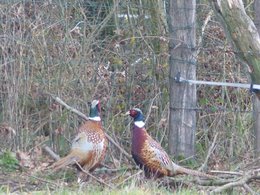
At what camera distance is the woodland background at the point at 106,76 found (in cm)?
1077

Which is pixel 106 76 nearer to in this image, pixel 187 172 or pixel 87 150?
pixel 87 150

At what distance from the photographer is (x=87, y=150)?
9.52m

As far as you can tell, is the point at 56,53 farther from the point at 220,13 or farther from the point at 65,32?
the point at 220,13

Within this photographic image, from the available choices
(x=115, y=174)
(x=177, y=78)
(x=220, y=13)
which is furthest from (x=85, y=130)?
(x=220, y=13)

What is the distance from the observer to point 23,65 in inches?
424

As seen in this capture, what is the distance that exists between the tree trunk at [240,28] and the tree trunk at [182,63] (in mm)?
1398

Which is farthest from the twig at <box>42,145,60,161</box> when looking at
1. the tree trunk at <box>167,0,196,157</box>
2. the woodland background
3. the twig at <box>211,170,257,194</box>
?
the twig at <box>211,170,257,194</box>

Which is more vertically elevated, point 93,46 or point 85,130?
point 93,46

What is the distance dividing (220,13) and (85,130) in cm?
202

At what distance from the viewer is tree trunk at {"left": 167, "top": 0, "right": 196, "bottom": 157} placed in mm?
10172

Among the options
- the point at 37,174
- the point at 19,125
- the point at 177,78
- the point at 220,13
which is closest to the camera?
the point at 220,13

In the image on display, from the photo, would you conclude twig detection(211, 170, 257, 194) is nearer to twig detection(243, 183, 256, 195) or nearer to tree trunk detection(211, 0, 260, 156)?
twig detection(243, 183, 256, 195)

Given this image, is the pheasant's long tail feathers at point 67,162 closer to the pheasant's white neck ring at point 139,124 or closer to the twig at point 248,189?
the pheasant's white neck ring at point 139,124

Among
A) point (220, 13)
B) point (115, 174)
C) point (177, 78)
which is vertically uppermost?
point (220, 13)
